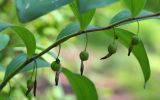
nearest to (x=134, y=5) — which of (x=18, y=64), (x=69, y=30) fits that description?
(x=69, y=30)

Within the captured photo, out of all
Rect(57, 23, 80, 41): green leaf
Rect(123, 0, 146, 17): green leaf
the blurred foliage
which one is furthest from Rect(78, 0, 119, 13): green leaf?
the blurred foliage

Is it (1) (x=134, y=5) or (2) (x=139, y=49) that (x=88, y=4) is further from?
(2) (x=139, y=49)

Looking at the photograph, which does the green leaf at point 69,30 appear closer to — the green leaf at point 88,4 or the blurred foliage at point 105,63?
the green leaf at point 88,4

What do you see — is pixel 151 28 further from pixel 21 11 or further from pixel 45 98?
pixel 21 11

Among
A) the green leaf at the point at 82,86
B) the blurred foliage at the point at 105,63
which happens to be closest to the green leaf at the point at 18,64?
the green leaf at the point at 82,86

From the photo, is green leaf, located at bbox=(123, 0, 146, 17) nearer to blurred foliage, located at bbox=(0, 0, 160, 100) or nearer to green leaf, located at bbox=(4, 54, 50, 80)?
green leaf, located at bbox=(4, 54, 50, 80)

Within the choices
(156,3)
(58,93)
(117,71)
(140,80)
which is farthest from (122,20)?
(117,71)
